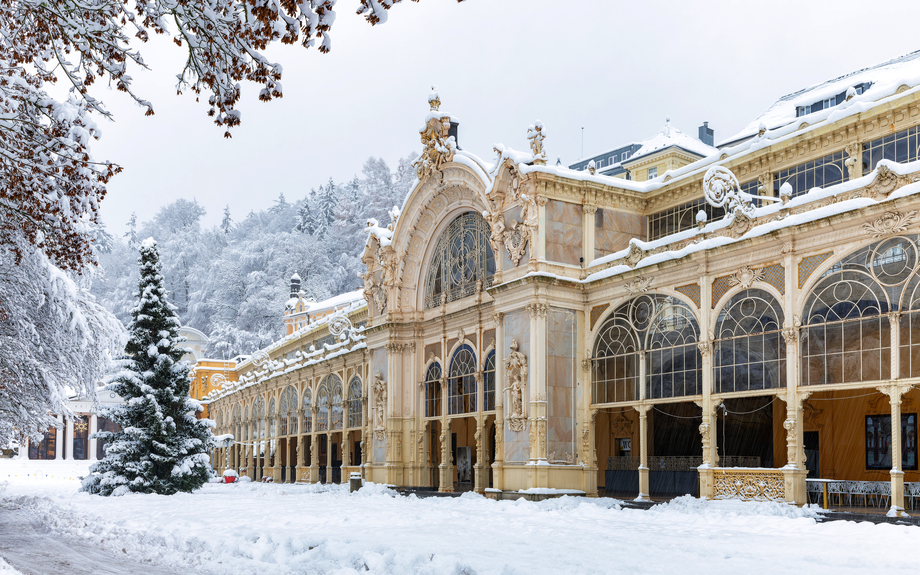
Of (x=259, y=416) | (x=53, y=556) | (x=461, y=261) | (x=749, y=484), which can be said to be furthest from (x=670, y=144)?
(x=53, y=556)

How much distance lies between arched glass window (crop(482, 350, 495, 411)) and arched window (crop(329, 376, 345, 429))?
14331mm

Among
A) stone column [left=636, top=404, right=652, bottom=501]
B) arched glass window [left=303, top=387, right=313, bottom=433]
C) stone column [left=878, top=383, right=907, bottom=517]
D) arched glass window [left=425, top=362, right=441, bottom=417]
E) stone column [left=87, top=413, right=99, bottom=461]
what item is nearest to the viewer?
stone column [left=878, top=383, right=907, bottom=517]

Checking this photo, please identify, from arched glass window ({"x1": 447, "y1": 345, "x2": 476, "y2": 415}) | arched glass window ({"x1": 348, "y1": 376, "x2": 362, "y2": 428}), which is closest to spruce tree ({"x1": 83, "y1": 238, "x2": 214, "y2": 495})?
arched glass window ({"x1": 348, "y1": 376, "x2": 362, "y2": 428})

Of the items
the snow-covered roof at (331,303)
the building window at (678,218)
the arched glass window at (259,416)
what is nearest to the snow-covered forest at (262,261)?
the snow-covered roof at (331,303)

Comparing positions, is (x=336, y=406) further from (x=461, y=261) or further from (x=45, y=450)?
(x=45, y=450)

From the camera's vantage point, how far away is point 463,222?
3247 centimetres

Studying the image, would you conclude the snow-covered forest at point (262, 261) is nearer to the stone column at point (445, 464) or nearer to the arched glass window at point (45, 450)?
the arched glass window at point (45, 450)

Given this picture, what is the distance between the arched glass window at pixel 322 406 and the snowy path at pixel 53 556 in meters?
25.2

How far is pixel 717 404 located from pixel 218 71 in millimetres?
17643

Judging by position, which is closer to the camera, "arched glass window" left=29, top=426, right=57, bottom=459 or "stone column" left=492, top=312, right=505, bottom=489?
"stone column" left=492, top=312, right=505, bottom=489

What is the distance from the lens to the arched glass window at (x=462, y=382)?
1231 inches

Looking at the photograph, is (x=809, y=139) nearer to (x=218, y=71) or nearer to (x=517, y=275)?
(x=517, y=275)

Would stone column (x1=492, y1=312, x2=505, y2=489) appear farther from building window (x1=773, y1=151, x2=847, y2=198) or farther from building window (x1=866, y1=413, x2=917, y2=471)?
building window (x1=866, y1=413, x2=917, y2=471)

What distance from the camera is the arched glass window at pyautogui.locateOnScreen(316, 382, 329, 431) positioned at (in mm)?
44938
